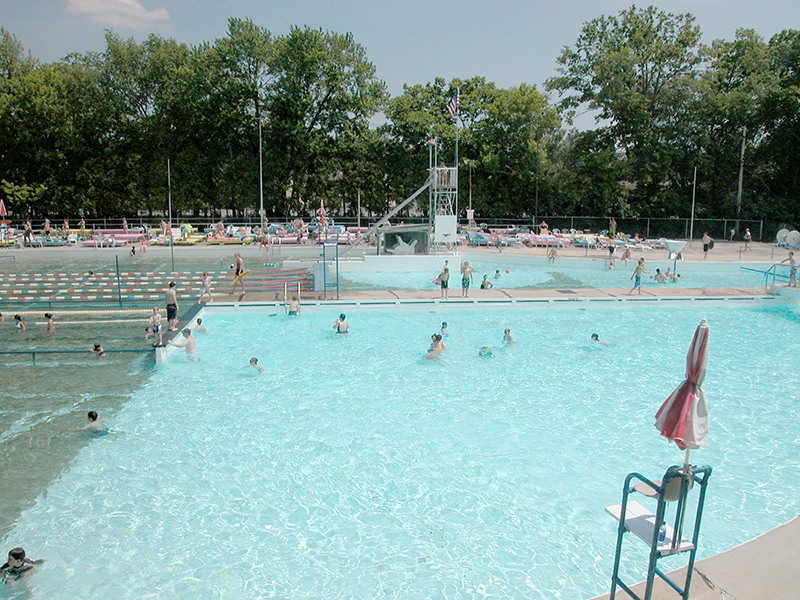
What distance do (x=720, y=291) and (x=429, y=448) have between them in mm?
16221

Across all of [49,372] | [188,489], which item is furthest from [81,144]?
[188,489]

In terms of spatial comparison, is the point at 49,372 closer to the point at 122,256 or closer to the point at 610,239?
the point at 122,256

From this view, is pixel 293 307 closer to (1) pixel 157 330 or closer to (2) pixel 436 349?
(1) pixel 157 330

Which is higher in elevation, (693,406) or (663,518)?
(693,406)

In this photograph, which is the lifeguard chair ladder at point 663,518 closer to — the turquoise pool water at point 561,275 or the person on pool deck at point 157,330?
the person on pool deck at point 157,330

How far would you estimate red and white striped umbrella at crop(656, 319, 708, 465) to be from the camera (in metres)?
4.69

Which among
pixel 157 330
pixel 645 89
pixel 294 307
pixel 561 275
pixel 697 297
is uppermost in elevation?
pixel 645 89

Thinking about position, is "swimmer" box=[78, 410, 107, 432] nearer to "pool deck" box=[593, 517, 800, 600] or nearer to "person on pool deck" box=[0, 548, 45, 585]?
"person on pool deck" box=[0, 548, 45, 585]

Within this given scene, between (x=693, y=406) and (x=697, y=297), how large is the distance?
681 inches

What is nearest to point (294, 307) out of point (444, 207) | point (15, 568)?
point (15, 568)

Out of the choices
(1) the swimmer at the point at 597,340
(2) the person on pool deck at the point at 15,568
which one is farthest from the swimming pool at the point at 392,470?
(1) the swimmer at the point at 597,340

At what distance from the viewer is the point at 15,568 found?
627cm

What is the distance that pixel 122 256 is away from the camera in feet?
103

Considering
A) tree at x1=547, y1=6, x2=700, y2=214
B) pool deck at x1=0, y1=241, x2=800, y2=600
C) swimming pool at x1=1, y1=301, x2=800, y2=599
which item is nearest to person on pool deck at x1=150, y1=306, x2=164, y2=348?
swimming pool at x1=1, y1=301, x2=800, y2=599
